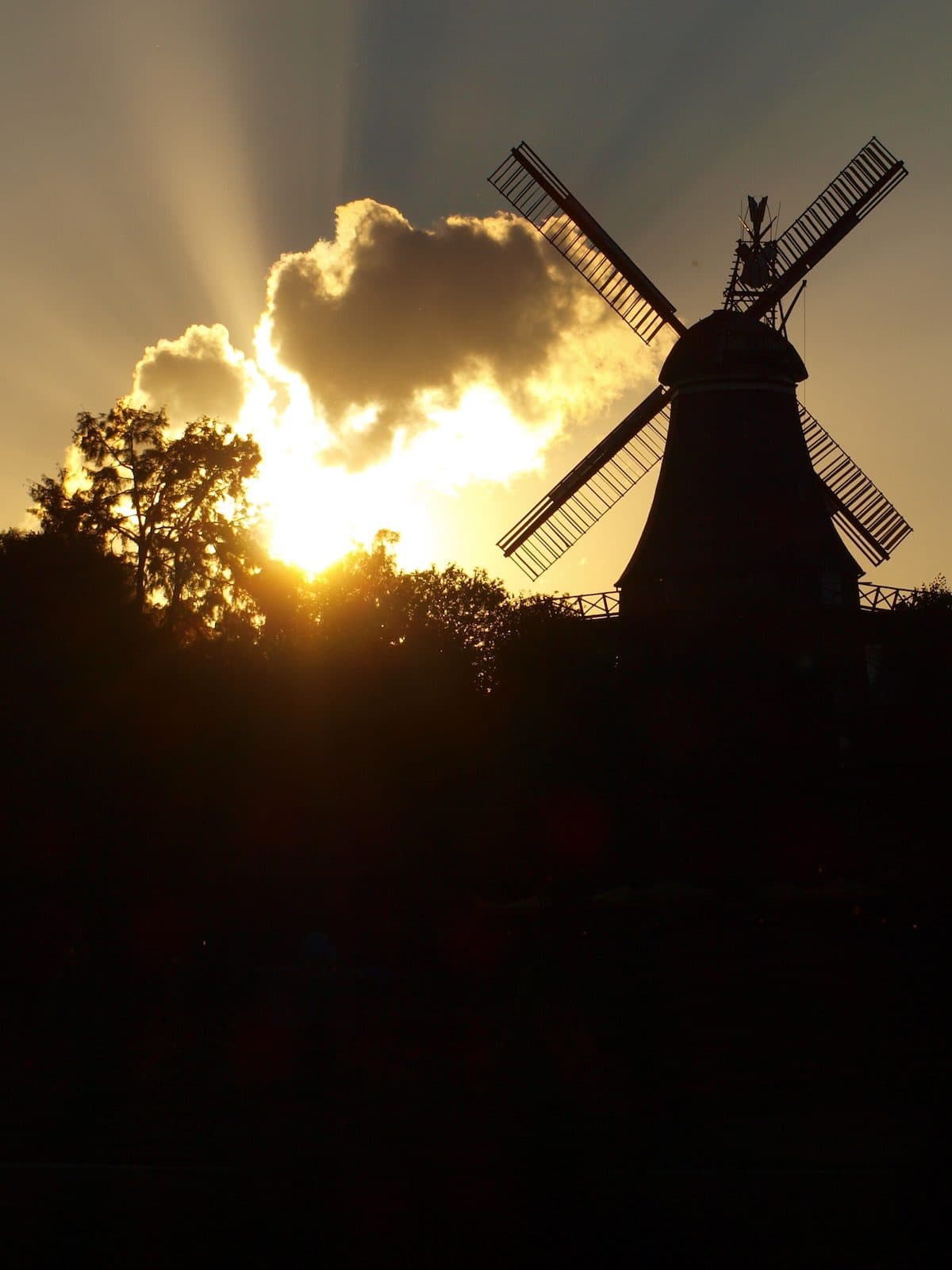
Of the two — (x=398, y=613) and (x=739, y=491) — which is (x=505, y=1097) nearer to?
(x=739, y=491)

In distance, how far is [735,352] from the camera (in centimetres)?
3847

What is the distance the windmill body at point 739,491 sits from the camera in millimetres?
38844

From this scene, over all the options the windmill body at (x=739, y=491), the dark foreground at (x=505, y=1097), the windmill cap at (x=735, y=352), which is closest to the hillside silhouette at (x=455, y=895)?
the dark foreground at (x=505, y=1097)

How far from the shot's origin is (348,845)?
34.3 meters

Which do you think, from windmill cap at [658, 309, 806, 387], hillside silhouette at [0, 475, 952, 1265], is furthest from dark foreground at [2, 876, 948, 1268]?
windmill cap at [658, 309, 806, 387]

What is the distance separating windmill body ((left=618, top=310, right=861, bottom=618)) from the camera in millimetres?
38844

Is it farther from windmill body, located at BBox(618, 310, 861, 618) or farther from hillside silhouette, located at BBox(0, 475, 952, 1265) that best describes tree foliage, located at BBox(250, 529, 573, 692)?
windmill body, located at BBox(618, 310, 861, 618)

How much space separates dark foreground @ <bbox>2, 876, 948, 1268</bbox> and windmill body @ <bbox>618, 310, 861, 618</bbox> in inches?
381

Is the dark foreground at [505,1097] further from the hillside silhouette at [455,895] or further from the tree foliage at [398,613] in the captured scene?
the tree foliage at [398,613]

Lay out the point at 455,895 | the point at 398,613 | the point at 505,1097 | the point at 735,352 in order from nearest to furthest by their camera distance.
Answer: the point at 505,1097
the point at 455,895
the point at 735,352
the point at 398,613

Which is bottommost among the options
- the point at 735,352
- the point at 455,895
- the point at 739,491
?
the point at 455,895

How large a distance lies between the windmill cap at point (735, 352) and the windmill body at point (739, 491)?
3 centimetres

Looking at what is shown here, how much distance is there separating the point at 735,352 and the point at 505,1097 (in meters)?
25.9

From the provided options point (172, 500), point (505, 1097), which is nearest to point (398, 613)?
point (172, 500)
